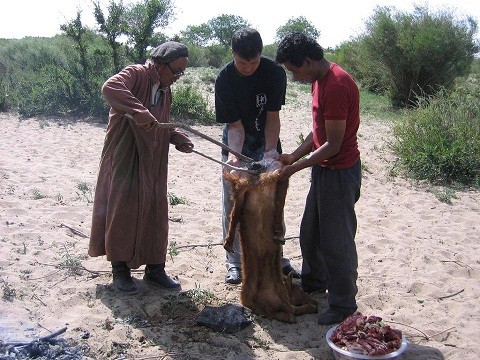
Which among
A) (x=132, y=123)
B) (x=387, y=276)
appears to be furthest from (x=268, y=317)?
(x=132, y=123)

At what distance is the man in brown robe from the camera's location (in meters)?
3.77

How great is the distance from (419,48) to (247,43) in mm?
12330

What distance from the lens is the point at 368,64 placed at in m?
16.6

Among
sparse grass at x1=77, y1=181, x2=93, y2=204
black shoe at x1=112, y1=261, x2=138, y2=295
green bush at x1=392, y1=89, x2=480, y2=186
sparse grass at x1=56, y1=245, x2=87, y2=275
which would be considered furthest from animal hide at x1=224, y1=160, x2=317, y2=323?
green bush at x1=392, y1=89, x2=480, y2=186

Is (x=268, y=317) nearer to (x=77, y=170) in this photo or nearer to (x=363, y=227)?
(x=363, y=227)

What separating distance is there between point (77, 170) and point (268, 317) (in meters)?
4.93

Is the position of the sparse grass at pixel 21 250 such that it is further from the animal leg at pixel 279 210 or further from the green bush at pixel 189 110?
the green bush at pixel 189 110

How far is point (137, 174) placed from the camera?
153 inches

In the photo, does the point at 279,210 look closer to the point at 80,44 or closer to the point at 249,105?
the point at 249,105

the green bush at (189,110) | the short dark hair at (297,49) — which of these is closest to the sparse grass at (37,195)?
the short dark hair at (297,49)

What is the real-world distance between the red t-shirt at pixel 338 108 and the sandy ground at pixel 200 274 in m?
1.22

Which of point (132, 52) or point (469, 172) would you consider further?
point (132, 52)

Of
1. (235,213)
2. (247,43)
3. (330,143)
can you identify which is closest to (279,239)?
(235,213)

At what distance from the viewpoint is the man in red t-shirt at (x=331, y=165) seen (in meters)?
3.28
